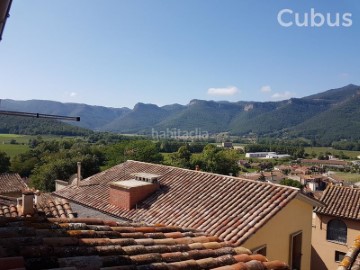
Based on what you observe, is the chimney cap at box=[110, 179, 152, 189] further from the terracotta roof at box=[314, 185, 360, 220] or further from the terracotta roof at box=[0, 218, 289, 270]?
the terracotta roof at box=[314, 185, 360, 220]

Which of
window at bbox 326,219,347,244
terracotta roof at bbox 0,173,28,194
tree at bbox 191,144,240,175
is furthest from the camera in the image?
tree at bbox 191,144,240,175

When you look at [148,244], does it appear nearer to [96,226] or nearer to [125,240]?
[125,240]

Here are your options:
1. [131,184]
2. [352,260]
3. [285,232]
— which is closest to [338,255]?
[285,232]

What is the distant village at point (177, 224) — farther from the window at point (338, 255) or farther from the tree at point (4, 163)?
the tree at point (4, 163)

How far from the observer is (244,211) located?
9.80 m

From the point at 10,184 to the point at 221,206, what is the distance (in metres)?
25.7

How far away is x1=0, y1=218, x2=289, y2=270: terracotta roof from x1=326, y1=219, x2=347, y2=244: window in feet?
46.1

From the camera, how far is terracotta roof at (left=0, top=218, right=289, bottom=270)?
3105mm

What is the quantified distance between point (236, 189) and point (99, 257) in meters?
8.33

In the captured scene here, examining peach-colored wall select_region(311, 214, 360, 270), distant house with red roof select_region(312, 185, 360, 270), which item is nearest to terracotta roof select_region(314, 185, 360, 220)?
distant house with red roof select_region(312, 185, 360, 270)

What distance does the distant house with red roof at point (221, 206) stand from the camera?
9.38 metres

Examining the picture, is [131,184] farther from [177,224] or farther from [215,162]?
[215,162]

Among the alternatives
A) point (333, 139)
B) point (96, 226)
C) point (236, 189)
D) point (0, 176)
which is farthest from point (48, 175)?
point (333, 139)

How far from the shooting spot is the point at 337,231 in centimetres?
1688
